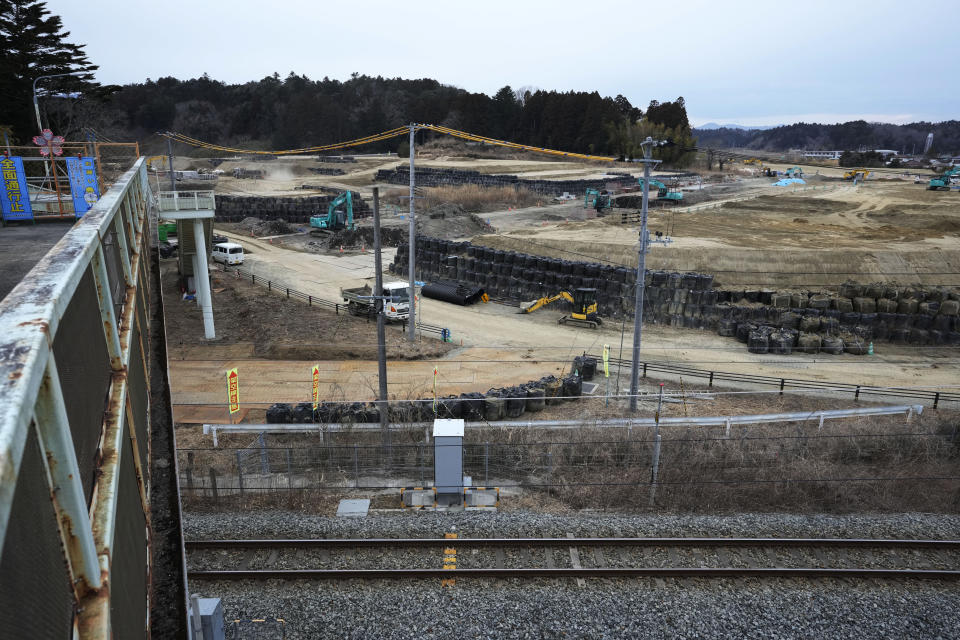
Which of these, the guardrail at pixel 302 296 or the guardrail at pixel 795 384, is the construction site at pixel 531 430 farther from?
the guardrail at pixel 302 296

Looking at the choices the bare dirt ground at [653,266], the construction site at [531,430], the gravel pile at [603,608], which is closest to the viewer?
the gravel pile at [603,608]

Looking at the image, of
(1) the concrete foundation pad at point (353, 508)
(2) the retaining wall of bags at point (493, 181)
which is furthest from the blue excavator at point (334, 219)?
(1) the concrete foundation pad at point (353, 508)

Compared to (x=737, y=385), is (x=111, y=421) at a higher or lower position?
higher

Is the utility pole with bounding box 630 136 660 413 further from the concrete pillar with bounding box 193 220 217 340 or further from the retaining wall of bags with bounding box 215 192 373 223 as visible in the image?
the retaining wall of bags with bounding box 215 192 373 223

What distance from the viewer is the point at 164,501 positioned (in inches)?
211

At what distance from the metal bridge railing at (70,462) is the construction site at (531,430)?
46 millimetres

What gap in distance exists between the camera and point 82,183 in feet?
55.1

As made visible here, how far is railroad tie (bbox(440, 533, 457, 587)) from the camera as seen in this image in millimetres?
11609

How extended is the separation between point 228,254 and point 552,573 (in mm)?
36431

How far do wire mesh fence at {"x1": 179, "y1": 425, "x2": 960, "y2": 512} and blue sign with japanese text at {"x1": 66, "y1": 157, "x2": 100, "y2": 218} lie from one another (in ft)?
21.7

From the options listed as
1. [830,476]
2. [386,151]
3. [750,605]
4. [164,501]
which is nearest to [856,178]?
[386,151]

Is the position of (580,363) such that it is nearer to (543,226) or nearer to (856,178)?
(543,226)

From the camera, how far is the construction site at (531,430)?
34.8 ft

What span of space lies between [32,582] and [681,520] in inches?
528
